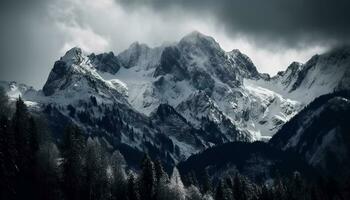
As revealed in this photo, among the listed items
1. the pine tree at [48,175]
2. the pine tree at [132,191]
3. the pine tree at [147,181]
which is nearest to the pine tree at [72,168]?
the pine tree at [48,175]

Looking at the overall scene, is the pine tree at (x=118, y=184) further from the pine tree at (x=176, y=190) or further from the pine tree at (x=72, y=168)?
the pine tree at (x=176, y=190)

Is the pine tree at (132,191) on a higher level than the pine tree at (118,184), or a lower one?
lower

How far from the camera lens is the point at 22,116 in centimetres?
19012

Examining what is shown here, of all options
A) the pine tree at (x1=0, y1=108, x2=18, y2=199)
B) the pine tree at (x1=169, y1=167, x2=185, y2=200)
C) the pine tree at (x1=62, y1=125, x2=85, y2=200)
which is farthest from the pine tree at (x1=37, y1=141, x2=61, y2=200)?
the pine tree at (x1=169, y1=167, x2=185, y2=200)

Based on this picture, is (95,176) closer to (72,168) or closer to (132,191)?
(72,168)

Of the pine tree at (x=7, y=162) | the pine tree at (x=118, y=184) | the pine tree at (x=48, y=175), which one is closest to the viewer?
the pine tree at (x=7, y=162)

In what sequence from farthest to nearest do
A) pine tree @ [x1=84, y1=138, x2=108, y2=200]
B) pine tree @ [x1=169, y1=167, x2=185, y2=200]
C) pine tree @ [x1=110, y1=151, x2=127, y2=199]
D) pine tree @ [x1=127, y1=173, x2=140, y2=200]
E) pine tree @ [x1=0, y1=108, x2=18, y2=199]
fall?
pine tree @ [x1=169, y1=167, x2=185, y2=200] → pine tree @ [x1=110, y1=151, x2=127, y2=199] → pine tree @ [x1=127, y1=173, x2=140, y2=200] → pine tree @ [x1=84, y1=138, x2=108, y2=200] → pine tree @ [x1=0, y1=108, x2=18, y2=199]

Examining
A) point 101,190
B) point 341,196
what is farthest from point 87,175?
point 341,196

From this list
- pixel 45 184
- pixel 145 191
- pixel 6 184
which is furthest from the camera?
pixel 145 191

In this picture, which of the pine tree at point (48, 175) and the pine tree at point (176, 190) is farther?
the pine tree at point (176, 190)

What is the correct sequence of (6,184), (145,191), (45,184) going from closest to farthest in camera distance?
(6,184), (45,184), (145,191)

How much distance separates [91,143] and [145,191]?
784 inches

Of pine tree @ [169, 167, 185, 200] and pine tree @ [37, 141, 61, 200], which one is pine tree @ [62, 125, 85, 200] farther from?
pine tree @ [169, 167, 185, 200]

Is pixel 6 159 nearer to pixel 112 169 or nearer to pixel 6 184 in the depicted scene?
pixel 6 184
